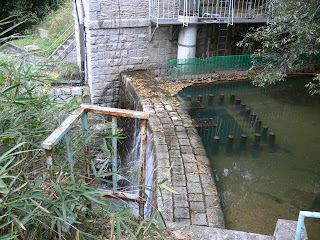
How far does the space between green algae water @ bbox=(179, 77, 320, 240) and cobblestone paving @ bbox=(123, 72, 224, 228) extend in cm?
39

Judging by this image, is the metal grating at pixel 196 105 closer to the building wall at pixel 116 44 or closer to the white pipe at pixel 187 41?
the white pipe at pixel 187 41

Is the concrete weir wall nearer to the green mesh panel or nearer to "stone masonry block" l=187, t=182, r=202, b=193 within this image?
"stone masonry block" l=187, t=182, r=202, b=193

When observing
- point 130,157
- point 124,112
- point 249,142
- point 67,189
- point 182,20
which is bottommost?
point 130,157

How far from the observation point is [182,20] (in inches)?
307

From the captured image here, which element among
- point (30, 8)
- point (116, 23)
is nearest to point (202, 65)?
point (116, 23)

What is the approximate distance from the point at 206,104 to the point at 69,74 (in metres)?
4.08

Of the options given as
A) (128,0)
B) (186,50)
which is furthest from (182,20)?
(128,0)

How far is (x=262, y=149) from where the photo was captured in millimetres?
5539

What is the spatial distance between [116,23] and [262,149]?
4554 mm

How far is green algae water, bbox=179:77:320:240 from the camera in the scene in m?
4.11

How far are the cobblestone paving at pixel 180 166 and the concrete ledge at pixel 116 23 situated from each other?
205cm

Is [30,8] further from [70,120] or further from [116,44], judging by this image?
[70,120]

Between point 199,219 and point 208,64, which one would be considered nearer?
point 199,219

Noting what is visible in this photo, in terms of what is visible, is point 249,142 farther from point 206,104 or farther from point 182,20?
point 182,20
